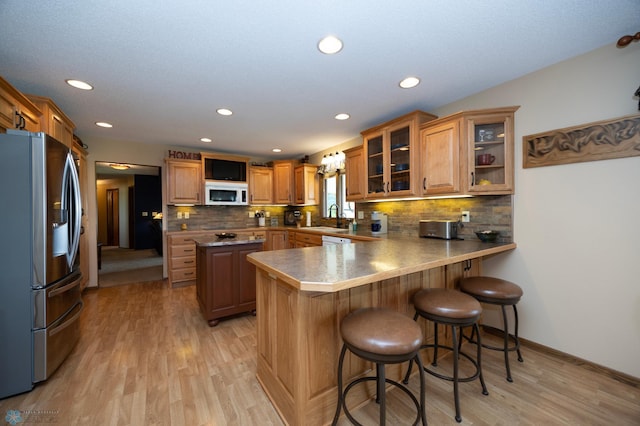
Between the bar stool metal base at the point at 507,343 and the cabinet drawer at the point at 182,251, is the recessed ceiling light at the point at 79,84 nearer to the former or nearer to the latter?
the cabinet drawer at the point at 182,251

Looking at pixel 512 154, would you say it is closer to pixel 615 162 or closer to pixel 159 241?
pixel 615 162

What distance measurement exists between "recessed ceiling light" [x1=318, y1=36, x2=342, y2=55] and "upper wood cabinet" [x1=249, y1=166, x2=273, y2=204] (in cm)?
363

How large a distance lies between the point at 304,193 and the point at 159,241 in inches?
204

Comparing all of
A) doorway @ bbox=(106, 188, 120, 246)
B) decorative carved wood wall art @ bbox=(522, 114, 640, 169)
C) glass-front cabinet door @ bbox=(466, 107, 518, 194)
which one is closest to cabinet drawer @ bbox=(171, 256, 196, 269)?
glass-front cabinet door @ bbox=(466, 107, 518, 194)

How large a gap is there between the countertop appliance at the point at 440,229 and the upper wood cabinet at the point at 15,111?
3758mm

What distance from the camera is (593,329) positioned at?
193cm

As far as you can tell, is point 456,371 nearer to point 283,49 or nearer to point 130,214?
point 283,49

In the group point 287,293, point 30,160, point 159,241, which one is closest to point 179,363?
point 287,293

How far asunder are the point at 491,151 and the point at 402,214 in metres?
1.26

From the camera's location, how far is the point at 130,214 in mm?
8352

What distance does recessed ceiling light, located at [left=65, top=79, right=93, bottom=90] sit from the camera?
224cm

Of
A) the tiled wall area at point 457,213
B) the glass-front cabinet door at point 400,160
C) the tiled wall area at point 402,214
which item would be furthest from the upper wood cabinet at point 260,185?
the glass-front cabinet door at point 400,160

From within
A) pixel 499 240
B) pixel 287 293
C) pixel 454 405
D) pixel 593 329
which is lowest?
pixel 454 405

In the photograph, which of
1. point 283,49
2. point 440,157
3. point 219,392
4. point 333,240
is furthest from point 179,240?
point 440,157
